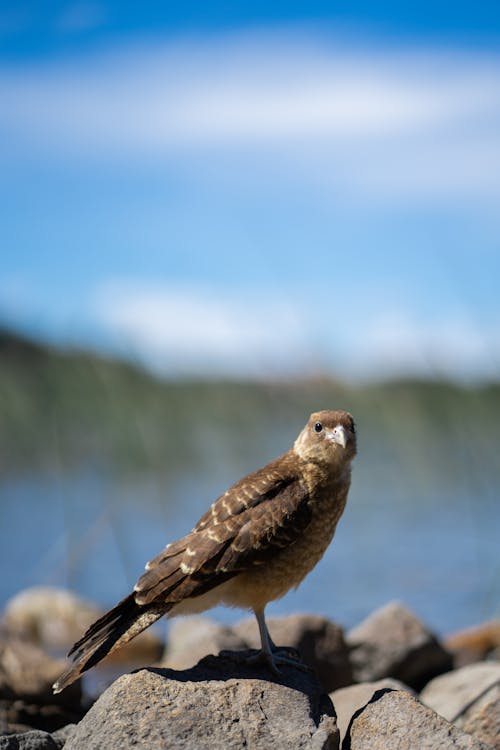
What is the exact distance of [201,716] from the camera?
4.55m

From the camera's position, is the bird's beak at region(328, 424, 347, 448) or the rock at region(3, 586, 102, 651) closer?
the bird's beak at region(328, 424, 347, 448)

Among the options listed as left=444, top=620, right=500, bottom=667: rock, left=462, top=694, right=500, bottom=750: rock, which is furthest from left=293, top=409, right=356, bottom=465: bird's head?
left=444, top=620, right=500, bottom=667: rock

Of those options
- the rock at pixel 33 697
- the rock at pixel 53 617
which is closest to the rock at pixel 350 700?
the rock at pixel 33 697

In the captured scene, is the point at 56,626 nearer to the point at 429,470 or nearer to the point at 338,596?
the point at 338,596

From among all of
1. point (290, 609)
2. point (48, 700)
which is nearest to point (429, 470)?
point (290, 609)

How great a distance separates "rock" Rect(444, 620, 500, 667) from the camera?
8447 millimetres

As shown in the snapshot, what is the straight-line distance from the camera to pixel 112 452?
12.1 m

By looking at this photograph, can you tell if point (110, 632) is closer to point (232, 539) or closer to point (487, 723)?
point (232, 539)

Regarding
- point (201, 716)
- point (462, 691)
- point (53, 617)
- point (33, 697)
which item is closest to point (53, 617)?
point (53, 617)

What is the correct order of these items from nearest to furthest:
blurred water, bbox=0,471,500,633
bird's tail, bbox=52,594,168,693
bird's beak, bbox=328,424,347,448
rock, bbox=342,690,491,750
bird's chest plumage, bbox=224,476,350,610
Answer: rock, bbox=342,690,491,750, bird's tail, bbox=52,594,168,693, bird's chest plumage, bbox=224,476,350,610, bird's beak, bbox=328,424,347,448, blurred water, bbox=0,471,500,633

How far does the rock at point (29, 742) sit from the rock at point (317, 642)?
6.45 feet

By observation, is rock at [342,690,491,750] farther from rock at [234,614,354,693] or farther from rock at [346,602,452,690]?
rock at [346,602,452,690]

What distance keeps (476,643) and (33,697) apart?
4.30 meters

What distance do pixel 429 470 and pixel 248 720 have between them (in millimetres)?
8788
